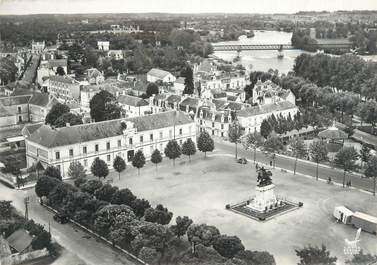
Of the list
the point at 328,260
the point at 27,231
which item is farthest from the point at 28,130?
the point at 328,260

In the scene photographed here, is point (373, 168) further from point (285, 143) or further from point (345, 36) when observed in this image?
point (345, 36)

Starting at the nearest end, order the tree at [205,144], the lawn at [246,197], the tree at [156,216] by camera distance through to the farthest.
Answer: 1. the tree at [156,216]
2. the lawn at [246,197]
3. the tree at [205,144]

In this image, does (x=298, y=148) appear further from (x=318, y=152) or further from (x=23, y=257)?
(x=23, y=257)

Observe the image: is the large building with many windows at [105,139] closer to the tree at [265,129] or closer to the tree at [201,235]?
the tree at [265,129]

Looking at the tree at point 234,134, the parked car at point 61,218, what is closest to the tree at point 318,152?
the tree at point 234,134

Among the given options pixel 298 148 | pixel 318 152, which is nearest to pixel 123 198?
pixel 318 152

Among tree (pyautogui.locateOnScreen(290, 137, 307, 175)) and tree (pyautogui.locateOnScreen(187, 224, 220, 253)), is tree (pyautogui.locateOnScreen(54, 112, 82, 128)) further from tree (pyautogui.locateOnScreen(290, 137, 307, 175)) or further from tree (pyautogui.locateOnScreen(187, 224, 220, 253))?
tree (pyautogui.locateOnScreen(187, 224, 220, 253))
